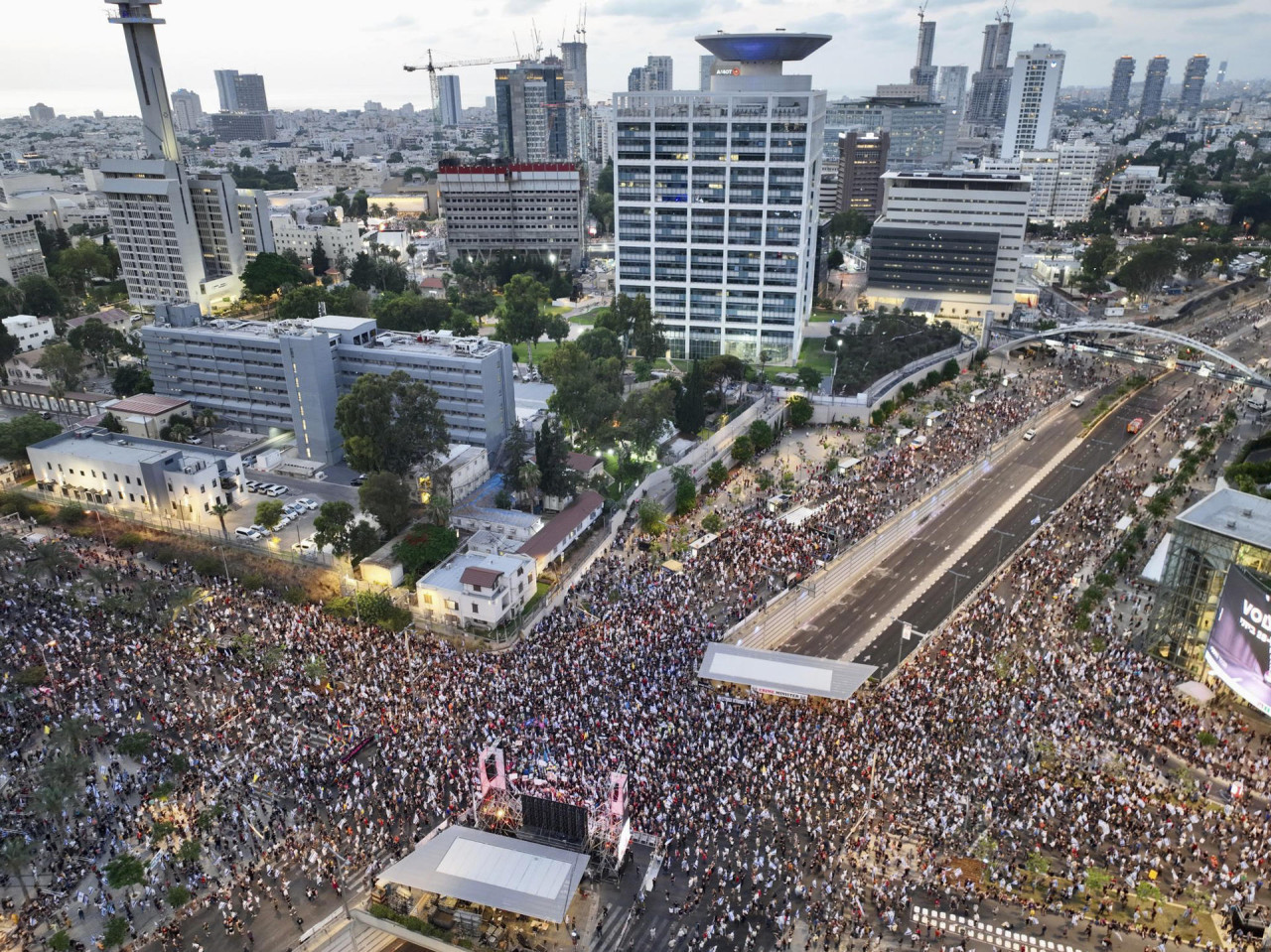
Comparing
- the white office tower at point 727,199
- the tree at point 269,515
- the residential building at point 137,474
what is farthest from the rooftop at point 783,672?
the white office tower at point 727,199

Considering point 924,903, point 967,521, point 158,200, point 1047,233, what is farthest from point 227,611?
point 1047,233

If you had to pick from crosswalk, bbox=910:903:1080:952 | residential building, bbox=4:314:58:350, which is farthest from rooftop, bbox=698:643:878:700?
residential building, bbox=4:314:58:350

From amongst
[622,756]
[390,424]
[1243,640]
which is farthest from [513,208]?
[1243,640]

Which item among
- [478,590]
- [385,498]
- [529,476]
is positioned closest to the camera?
[478,590]

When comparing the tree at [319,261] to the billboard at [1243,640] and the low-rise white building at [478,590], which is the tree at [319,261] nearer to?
the low-rise white building at [478,590]

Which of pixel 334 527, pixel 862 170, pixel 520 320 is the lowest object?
pixel 334 527

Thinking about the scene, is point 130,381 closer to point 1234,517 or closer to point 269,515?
point 269,515

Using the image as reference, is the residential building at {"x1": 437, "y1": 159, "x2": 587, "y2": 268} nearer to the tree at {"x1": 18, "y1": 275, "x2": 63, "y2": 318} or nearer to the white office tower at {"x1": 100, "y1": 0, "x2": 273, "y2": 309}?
the white office tower at {"x1": 100, "y1": 0, "x2": 273, "y2": 309}
